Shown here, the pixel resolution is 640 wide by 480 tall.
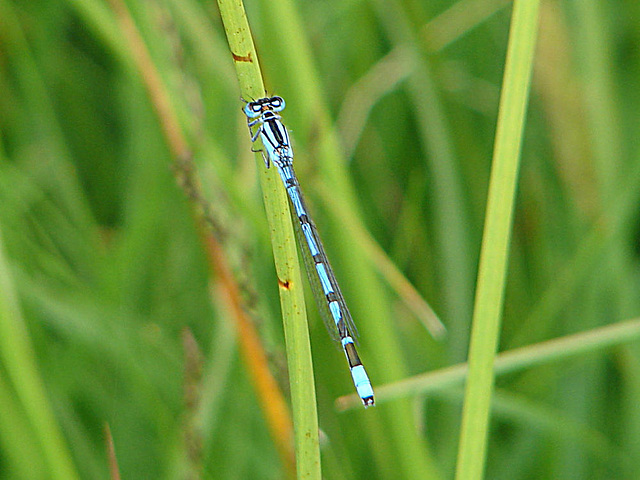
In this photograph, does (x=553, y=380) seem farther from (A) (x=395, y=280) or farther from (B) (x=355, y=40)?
(B) (x=355, y=40)

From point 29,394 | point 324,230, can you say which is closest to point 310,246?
point 324,230

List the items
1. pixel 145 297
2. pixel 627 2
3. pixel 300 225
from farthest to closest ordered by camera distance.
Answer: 1. pixel 627 2
2. pixel 145 297
3. pixel 300 225

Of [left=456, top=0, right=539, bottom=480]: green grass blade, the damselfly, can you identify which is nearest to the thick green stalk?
[left=456, top=0, right=539, bottom=480]: green grass blade

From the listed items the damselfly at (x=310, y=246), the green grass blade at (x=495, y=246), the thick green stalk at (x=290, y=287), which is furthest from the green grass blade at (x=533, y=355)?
the thick green stalk at (x=290, y=287)

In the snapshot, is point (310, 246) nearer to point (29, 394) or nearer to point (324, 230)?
point (324, 230)

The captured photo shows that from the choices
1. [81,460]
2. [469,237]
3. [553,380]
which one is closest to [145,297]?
[81,460]

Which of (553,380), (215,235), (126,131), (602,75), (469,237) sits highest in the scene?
(126,131)

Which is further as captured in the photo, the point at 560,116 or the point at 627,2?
the point at 627,2
